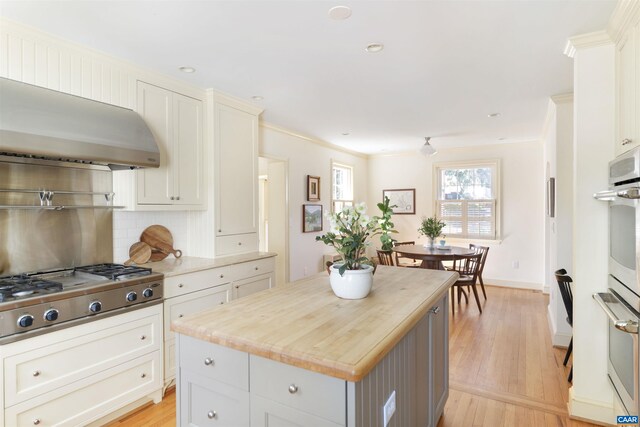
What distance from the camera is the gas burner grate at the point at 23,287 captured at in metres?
1.90

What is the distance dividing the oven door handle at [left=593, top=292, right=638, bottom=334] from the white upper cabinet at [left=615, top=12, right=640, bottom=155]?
0.87 meters

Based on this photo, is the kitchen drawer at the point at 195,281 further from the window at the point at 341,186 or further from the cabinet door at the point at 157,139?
the window at the point at 341,186

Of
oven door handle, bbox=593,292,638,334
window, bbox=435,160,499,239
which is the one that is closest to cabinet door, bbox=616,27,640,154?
oven door handle, bbox=593,292,638,334

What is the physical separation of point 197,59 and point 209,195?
1277mm

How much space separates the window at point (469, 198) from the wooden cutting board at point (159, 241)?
5.10m

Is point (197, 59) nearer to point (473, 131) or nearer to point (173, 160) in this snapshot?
point (173, 160)

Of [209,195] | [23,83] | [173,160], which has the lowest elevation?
[209,195]

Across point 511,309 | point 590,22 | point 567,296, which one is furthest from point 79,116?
point 511,309

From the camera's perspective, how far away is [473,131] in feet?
17.2

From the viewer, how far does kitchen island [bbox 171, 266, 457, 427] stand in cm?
117

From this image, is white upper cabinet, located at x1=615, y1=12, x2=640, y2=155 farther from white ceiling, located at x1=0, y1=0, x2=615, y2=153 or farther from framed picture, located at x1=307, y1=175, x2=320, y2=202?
framed picture, located at x1=307, y1=175, x2=320, y2=202

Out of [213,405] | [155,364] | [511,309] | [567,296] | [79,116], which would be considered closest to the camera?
[213,405]

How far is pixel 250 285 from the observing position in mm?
3494

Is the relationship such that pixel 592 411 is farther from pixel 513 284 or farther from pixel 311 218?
pixel 513 284
